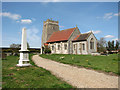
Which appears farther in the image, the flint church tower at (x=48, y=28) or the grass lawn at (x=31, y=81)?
the flint church tower at (x=48, y=28)

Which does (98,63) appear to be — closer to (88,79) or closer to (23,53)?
(88,79)

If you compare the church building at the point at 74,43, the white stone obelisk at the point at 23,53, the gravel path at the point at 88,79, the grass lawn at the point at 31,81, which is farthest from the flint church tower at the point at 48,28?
the grass lawn at the point at 31,81

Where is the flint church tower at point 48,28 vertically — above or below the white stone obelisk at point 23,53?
above

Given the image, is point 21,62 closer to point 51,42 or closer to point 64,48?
point 64,48

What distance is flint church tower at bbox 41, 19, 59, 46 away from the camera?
4277 cm

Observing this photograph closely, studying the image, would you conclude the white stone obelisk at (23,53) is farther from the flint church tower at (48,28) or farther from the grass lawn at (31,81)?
the flint church tower at (48,28)

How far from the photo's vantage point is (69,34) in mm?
33406

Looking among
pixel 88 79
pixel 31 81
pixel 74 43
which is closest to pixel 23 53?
pixel 31 81

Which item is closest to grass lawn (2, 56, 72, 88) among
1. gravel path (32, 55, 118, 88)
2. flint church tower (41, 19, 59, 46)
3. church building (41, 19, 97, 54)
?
gravel path (32, 55, 118, 88)

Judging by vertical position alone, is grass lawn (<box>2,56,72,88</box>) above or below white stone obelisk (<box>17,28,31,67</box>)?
below

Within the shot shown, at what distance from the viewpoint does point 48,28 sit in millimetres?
43062

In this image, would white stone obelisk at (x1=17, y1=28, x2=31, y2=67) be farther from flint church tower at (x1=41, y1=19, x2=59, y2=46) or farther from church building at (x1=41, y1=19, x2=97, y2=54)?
flint church tower at (x1=41, y1=19, x2=59, y2=46)

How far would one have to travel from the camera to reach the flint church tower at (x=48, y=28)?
4277 centimetres

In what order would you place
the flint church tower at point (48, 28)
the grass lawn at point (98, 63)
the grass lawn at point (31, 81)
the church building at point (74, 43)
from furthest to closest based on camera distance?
the flint church tower at point (48, 28)
the church building at point (74, 43)
the grass lawn at point (98, 63)
the grass lawn at point (31, 81)
